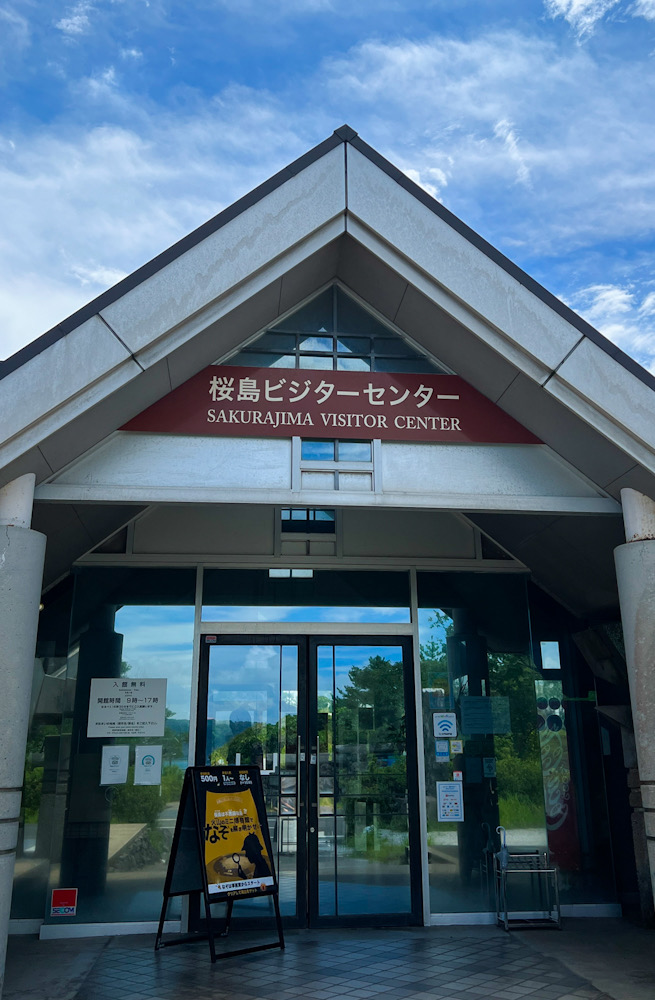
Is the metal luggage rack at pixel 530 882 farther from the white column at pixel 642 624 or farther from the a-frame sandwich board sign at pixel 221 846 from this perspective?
the white column at pixel 642 624

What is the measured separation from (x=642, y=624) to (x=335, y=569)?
3.10 meters

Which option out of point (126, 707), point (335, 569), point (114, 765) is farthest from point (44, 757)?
point (335, 569)

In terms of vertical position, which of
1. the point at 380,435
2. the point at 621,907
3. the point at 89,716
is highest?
the point at 380,435

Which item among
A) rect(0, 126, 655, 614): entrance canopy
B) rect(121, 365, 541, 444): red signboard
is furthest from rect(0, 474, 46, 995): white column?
rect(121, 365, 541, 444): red signboard

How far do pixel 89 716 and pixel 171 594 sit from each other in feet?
4.08

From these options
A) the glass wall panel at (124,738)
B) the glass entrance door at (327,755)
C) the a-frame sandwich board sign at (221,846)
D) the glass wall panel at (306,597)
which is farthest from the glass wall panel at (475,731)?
the glass wall panel at (124,738)

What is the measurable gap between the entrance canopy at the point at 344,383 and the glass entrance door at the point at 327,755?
246cm

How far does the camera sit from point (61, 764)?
22.9ft

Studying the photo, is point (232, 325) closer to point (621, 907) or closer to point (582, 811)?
point (582, 811)

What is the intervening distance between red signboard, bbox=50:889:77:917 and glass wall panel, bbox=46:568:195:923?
0.18 feet

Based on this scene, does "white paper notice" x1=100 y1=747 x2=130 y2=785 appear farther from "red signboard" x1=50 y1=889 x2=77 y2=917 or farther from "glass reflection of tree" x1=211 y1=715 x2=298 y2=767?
"red signboard" x1=50 y1=889 x2=77 y2=917

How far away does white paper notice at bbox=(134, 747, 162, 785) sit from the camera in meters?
7.01

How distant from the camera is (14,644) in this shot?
482 cm

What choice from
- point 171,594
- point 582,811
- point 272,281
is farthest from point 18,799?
point 582,811
